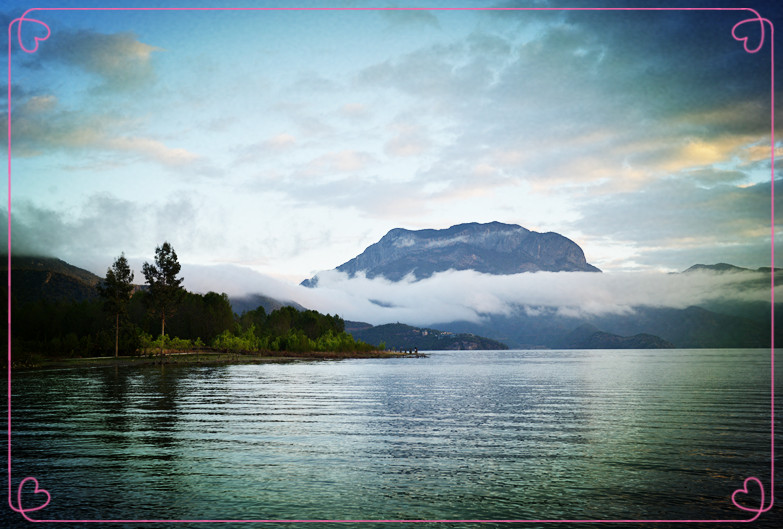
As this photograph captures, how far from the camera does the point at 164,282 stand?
195875 mm

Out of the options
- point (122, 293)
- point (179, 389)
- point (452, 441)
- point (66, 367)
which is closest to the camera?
point (452, 441)

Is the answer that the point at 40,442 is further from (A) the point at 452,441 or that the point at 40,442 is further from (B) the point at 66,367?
(B) the point at 66,367

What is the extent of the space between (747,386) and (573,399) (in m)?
35.0

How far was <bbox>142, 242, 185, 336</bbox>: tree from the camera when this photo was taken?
193 meters

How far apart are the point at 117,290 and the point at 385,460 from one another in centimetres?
15445

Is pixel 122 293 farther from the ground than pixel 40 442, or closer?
farther from the ground

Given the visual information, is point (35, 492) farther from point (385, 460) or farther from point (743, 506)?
point (743, 506)

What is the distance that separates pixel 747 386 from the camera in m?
83.1

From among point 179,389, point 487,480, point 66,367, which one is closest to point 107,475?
point 487,480

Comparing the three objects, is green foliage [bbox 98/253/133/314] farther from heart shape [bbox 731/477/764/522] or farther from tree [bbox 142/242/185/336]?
heart shape [bbox 731/477/764/522]

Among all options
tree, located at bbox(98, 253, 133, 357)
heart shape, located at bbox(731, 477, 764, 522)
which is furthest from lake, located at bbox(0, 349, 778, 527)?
tree, located at bbox(98, 253, 133, 357)

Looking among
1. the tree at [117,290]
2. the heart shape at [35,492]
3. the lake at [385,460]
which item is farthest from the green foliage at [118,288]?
the heart shape at [35,492]

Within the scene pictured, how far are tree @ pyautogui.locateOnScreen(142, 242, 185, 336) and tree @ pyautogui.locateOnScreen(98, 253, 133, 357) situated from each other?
2424cm

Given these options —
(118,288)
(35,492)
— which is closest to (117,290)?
(118,288)
